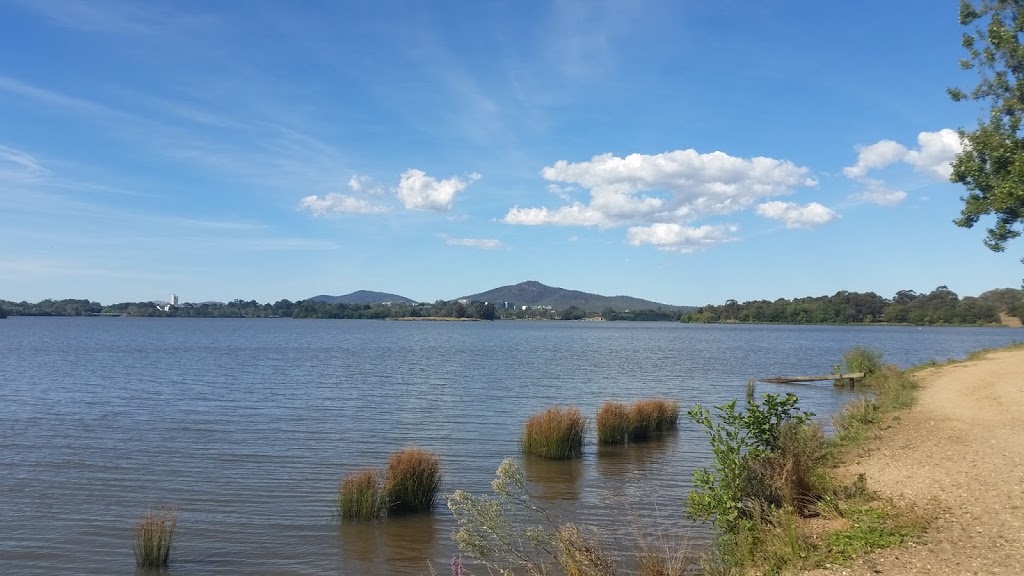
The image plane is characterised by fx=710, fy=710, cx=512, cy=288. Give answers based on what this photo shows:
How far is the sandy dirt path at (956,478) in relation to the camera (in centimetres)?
777

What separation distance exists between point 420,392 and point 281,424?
11.0 metres

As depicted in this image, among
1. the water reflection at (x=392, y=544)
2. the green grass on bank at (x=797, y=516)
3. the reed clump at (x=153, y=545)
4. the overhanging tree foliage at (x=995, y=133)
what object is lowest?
the water reflection at (x=392, y=544)

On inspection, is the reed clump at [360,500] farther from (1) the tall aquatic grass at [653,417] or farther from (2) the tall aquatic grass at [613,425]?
(1) the tall aquatic grass at [653,417]

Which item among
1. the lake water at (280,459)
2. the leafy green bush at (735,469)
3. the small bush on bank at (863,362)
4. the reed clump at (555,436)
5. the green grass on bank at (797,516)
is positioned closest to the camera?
the green grass on bank at (797,516)

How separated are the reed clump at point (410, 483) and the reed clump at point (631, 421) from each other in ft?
28.8

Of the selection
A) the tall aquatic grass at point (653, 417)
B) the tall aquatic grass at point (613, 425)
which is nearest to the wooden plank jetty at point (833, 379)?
the tall aquatic grass at point (653, 417)

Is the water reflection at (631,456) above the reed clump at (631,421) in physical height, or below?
below

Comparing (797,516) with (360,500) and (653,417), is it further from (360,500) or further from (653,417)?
(653,417)

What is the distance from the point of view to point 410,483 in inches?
551

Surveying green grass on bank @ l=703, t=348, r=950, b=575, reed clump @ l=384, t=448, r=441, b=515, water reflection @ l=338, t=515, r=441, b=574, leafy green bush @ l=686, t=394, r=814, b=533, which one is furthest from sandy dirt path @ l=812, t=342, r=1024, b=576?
reed clump @ l=384, t=448, r=441, b=515

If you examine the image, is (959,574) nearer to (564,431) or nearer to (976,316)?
(564,431)

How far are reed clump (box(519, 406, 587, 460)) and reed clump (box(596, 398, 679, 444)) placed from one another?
190cm

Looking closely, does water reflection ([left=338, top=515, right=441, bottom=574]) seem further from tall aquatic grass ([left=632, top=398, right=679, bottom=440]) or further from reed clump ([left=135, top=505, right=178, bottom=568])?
tall aquatic grass ([left=632, top=398, right=679, bottom=440])

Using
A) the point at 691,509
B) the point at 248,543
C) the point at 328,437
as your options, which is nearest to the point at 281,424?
the point at 328,437
